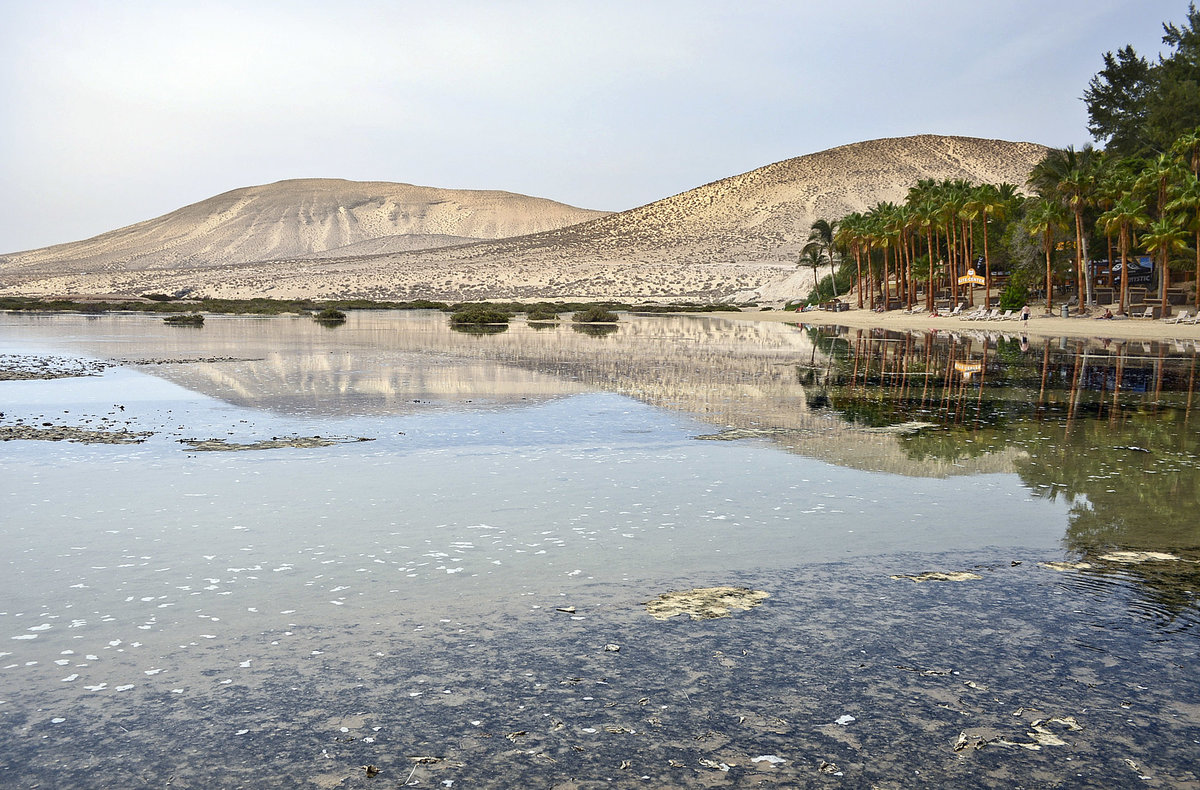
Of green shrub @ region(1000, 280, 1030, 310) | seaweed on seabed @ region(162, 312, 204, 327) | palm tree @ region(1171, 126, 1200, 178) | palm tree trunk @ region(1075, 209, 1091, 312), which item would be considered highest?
palm tree @ region(1171, 126, 1200, 178)

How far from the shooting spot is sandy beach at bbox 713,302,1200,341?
47.2m

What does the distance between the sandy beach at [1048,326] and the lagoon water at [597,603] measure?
34496mm

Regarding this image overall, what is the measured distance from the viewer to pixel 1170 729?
201 inches

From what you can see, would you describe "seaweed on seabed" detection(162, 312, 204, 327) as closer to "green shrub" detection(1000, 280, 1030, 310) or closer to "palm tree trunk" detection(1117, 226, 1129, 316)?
"green shrub" detection(1000, 280, 1030, 310)

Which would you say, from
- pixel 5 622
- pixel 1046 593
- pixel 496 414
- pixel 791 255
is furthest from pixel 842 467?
pixel 791 255

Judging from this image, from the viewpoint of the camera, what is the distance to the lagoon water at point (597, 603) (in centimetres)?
491

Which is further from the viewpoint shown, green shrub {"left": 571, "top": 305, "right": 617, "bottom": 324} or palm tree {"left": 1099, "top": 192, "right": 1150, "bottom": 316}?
green shrub {"left": 571, "top": 305, "right": 617, "bottom": 324}

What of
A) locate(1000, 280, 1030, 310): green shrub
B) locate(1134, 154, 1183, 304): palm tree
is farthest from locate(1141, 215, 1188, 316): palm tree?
locate(1000, 280, 1030, 310): green shrub

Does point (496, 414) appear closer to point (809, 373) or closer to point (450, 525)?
point (450, 525)

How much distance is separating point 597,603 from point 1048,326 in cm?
5533

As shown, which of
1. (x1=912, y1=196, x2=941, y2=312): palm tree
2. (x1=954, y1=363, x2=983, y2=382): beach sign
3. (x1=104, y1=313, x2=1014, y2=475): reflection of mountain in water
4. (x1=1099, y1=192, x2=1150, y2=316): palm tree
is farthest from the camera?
(x1=912, y1=196, x2=941, y2=312): palm tree

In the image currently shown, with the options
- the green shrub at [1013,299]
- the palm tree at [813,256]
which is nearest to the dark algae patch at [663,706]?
the green shrub at [1013,299]

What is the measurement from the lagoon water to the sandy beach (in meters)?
34.5

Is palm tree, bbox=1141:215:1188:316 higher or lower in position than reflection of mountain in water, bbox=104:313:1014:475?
higher
